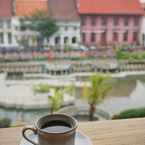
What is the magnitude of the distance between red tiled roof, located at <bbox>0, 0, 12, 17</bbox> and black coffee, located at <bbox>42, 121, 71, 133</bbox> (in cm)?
897

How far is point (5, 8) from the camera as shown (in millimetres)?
9477

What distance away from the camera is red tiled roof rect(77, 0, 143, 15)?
9.88m

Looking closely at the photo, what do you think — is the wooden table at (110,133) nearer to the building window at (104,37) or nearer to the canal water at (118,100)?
the canal water at (118,100)

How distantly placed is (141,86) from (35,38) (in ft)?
12.1

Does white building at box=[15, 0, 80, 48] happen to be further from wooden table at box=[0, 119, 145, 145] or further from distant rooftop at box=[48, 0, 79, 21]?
wooden table at box=[0, 119, 145, 145]

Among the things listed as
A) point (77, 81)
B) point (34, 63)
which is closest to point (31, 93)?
point (77, 81)

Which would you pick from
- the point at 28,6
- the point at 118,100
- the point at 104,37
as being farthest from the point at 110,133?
the point at 104,37

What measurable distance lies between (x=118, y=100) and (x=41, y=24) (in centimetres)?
390

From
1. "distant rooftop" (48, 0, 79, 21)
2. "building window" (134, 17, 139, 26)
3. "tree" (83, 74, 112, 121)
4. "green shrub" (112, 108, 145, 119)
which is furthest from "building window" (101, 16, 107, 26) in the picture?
"green shrub" (112, 108, 145, 119)

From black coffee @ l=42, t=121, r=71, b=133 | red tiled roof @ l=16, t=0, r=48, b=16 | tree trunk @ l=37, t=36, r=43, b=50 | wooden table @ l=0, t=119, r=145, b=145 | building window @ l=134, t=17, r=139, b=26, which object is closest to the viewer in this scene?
black coffee @ l=42, t=121, r=71, b=133

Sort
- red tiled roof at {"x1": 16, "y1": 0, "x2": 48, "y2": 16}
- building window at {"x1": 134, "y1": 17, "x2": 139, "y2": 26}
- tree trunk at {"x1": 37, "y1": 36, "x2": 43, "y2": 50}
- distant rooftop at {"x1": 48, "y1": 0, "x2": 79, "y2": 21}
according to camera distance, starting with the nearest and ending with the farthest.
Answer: tree trunk at {"x1": 37, "y1": 36, "x2": 43, "y2": 50} < red tiled roof at {"x1": 16, "y1": 0, "x2": 48, "y2": 16} < distant rooftop at {"x1": 48, "y1": 0, "x2": 79, "y2": 21} < building window at {"x1": 134, "y1": 17, "x2": 139, "y2": 26}

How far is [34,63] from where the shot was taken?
311 inches

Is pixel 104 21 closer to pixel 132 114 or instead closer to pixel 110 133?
pixel 132 114

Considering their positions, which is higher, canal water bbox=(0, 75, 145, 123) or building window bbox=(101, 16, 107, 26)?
building window bbox=(101, 16, 107, 26)
